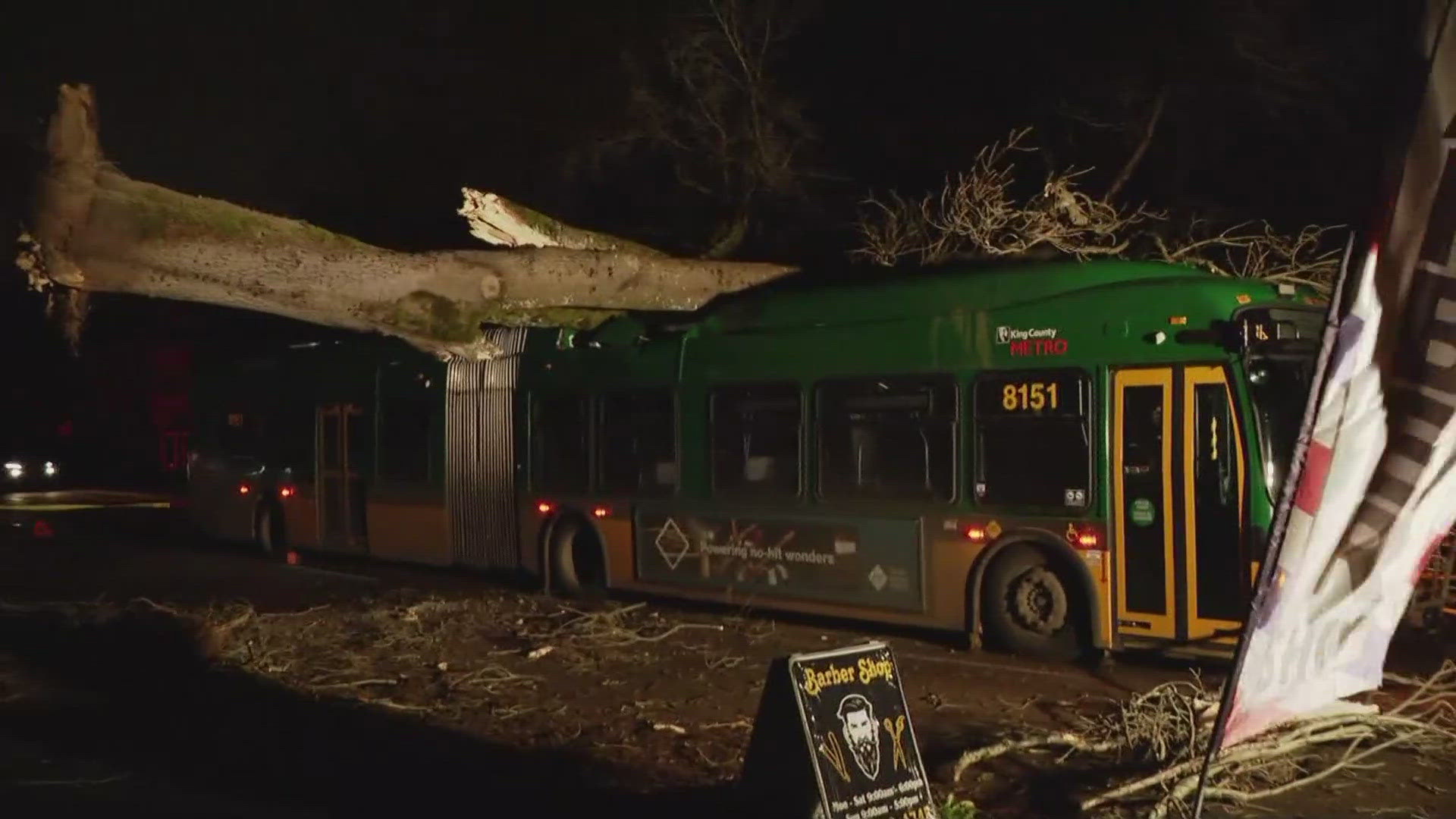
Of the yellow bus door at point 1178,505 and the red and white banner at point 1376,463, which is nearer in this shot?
the red and white banner at point 1376,463

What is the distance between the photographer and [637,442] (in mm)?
13562

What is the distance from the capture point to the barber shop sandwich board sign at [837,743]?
17.7 ft

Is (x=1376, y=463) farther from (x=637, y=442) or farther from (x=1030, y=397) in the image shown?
(x=637, y=442)

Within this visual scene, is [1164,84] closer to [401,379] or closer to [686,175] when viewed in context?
[686,175]

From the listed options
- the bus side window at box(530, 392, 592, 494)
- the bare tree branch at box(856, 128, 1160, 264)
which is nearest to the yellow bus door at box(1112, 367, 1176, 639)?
the bare tree branch at box(856, 128, 1160, 264)

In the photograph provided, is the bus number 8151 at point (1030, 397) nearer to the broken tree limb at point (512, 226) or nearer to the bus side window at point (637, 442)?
the bus side window at point (637, 442)

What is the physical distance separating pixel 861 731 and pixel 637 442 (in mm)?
8116

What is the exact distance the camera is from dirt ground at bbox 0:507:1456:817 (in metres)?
6.98

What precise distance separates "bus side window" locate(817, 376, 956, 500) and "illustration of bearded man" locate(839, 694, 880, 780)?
527cm

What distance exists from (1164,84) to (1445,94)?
12954mm

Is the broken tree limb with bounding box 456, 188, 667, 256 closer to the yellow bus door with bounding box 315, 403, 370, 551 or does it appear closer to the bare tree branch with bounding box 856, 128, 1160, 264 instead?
the bare tree branch with bounding box 856, 128, 1160, 264

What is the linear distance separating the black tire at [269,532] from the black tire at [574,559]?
6.50 metres

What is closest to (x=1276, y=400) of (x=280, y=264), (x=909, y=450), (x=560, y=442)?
(x=909, y=450)

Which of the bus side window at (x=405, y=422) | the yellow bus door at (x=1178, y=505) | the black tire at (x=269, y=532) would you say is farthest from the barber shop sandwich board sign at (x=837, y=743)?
the black tire at (x=269, y=532)
